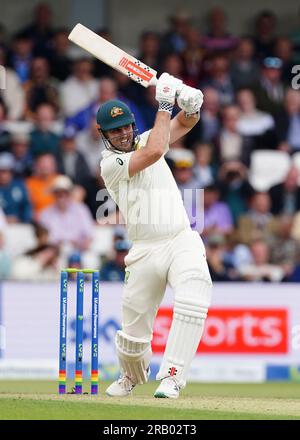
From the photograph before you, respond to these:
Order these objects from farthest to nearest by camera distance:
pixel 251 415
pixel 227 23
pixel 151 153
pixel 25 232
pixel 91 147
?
1. pixel 227 23
2. pixel 91 147
3. pixel 25 232
4. pixel 151 153
5. pixel 251 415

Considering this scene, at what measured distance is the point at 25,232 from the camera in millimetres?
13148

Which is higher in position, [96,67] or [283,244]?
[96,67]

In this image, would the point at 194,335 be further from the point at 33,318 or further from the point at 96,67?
the point at 96,67

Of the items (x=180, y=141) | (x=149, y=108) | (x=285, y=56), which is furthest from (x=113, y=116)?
(x=285, y=56)

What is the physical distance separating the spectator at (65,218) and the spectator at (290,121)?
9.19 ft

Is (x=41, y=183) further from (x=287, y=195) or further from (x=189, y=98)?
(x=189, y=98)

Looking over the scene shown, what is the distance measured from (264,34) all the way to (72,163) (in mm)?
3393

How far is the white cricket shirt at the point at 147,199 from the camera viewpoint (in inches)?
306

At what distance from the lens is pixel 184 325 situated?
7582 mm

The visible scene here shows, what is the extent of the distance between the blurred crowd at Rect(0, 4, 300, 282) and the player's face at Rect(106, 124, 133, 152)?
4.68 meters

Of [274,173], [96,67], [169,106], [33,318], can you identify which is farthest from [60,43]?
[169,106]

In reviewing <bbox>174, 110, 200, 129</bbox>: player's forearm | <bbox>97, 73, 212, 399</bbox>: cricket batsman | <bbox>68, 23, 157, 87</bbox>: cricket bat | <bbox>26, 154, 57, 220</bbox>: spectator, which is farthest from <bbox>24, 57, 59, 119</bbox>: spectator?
<bbox>97, 73, 212, 399</bbox>: cricket batsman

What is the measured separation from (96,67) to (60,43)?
53 centimetres

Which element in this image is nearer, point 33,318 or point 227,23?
point 33,318
